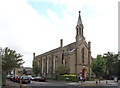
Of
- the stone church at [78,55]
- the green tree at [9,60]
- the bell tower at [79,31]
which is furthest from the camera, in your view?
the bell tower at [79,31]

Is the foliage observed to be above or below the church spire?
below

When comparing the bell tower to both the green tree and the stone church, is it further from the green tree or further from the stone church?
the green tree

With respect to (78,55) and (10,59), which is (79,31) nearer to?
(78,55)

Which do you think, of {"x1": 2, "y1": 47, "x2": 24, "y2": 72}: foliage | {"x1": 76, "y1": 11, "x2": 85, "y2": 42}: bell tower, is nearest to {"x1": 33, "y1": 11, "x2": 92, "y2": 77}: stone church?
{"x1": 76, "y1": 11, "x2": 85, "y2": 42}: bell tower

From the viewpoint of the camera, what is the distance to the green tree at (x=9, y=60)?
28.6m

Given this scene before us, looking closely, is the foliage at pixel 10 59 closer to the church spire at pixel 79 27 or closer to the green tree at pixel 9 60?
the green tree at pixel 9 60

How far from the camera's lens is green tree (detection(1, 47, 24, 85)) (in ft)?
93.7

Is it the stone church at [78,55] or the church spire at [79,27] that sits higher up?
the church spire at [79,27]

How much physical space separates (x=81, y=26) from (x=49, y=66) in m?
22.4

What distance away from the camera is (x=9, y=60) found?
2895cm

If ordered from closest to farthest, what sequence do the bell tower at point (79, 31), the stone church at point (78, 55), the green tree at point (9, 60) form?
the green tree at point (9, 60), the stone church at point (78, 55), the bell tower at point (79, 31)

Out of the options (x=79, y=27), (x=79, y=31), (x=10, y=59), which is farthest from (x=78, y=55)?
(x=10, y=59)

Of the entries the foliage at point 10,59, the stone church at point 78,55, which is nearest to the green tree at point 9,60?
the foliage at point 10,59

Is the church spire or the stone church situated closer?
the stone church
